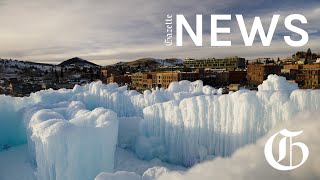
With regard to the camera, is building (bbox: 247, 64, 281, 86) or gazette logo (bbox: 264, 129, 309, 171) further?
building (bbox: 247, 64, 281, 86)

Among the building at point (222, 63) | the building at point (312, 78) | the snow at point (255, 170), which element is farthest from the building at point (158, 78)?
the snow at point (255, 170)

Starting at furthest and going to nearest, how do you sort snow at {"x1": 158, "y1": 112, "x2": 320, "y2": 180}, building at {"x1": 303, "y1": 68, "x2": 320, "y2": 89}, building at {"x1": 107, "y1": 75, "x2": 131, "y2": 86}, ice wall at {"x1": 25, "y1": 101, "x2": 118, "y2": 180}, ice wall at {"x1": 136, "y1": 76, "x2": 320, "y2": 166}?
building at {"x1": 107, "y1": 75, "x2": 131, "y2": 86}
building at {"x1": 303, "y1": 68, "x2": 320, "y2": 89}
ice wall at {"x1": 136, "y1": 76, "x2": 320, "y2": 166}
ice wall at {"x1": 25, "y1": 101, "x2": 118, "y2": 180}
snow at {"x1": 158, "y1": 112, "x2": 320, "y2": 180}

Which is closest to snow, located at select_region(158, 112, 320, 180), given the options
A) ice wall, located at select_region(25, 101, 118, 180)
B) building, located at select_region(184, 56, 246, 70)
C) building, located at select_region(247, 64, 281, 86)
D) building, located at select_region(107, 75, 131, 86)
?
ice wall, located at select_region(25, 101, 118, 180)

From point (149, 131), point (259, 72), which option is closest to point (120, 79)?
point (259, 72)

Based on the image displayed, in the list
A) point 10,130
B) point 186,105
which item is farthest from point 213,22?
point 10,130

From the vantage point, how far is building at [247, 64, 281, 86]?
5047 centimetres

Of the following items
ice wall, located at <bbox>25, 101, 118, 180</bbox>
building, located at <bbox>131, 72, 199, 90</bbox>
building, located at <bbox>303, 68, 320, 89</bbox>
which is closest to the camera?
ice wall, located at <bbox>25, 101, 118, 180</bbox>

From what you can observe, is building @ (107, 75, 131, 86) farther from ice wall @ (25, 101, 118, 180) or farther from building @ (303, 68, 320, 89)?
ice wall @ (25, 101, 118, 180)

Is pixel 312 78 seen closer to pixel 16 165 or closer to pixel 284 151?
pixel 16 165

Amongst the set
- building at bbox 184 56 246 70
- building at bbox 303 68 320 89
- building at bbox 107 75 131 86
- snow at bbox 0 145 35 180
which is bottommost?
snow at bbox 0 145 35 180

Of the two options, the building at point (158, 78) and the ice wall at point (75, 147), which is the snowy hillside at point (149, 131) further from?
the building at point (158, 78)

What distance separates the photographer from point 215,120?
17.5 metres

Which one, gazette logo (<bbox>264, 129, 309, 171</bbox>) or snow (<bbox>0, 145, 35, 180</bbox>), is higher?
gazette logo (<bbox>264, 129, 309, 171</bbox>)

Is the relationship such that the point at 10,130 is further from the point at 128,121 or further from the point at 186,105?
the point at 186,105
